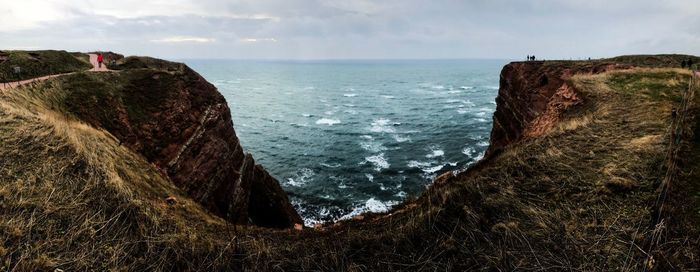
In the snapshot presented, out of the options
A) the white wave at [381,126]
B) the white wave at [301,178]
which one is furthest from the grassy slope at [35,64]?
the white wave at [381,126]

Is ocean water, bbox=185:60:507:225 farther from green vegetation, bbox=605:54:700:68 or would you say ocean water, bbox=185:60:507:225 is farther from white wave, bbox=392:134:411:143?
green vegetation, bbox=605:54:700:68

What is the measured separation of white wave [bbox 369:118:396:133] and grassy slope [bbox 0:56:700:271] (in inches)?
1826

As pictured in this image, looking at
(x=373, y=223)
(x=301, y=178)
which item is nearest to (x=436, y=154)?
(x=301, y=178)

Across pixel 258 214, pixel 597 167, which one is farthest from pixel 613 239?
pixel 258 214

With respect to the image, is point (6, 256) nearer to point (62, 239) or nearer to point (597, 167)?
point (62, 239)

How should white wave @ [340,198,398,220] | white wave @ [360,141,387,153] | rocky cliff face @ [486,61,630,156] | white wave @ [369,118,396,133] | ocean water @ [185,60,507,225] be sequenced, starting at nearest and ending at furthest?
rocky cliff face @ [486,61,630,156] → white wave @ [340,198,398,220] → ocean water @ [185,60,507,225] → white wave @ [360,141,387,153] → white wave @ [369,118,396,133]

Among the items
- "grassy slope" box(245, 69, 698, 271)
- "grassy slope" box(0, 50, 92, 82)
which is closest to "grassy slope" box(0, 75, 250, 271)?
"grassy slope" box(245, 69, 698, 271)

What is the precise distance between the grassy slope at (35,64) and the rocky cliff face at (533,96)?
1165 inches

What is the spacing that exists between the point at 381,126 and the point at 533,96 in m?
35.6

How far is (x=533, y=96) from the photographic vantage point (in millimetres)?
26641

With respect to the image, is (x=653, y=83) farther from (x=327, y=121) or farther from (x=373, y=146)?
(x=327, y=121)

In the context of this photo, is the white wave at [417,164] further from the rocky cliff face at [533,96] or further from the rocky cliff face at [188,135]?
the rocky cliff face at [188,135]

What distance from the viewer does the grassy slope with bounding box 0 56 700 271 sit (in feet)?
22.9

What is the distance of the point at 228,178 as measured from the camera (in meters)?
21.2
